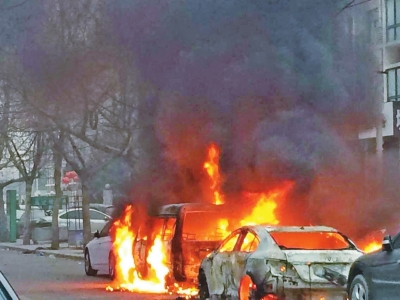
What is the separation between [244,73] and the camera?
1886cm

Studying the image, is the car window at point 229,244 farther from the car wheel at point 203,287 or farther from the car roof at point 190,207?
the car roof at point 190,207

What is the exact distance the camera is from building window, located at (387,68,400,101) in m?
31.7

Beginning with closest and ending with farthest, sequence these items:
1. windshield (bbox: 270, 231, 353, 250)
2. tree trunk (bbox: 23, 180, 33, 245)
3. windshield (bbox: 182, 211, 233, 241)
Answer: windshield (bbox: 270, 231, 353, 250) < windshield (bbox: 182, 211, 233, 241) < tree trunk (bbox: 23, 180, 33, 245)

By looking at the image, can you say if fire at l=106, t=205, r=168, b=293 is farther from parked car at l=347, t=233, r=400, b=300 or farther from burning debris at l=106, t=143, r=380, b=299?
parked car at l=347, t=233, r=400, b=300

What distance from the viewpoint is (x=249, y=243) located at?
11.6 metres

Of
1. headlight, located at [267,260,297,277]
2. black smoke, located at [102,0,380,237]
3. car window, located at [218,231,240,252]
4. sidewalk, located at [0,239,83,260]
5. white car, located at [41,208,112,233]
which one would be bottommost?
sidewalk, located at [0,239,83,260]

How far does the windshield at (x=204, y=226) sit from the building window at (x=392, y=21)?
20094mm

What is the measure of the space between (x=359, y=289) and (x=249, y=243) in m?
1.95

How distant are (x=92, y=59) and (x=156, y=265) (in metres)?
8.87

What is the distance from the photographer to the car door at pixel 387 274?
9297mm

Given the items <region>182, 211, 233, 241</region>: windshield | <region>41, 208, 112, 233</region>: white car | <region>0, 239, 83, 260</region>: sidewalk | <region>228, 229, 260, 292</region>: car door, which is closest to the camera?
<region>228, 229, 260, 292</region>: car door

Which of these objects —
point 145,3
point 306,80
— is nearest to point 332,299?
point 306,80

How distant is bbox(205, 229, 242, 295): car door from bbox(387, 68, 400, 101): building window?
2042 cm

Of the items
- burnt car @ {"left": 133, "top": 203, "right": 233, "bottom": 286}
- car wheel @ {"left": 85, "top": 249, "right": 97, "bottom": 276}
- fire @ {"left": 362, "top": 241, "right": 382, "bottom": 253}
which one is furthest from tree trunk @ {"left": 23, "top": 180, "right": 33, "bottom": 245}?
burnt car @ {"left": 133, "top": 203, "right": 233, "bottom": 286}
